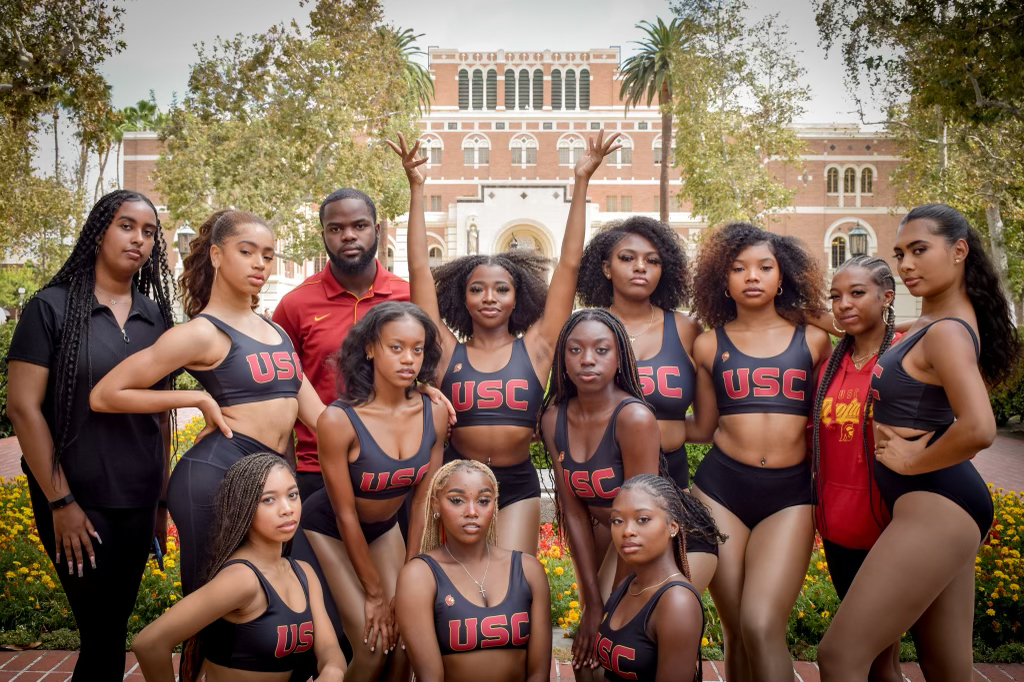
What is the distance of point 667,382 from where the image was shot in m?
4.57

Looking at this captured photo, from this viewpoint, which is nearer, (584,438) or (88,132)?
(584,438)

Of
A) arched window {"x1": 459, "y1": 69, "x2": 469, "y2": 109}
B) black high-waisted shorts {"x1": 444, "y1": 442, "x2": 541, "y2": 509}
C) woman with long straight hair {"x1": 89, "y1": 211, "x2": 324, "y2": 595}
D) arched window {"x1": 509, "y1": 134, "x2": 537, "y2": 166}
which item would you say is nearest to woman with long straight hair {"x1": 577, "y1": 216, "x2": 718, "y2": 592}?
black high-waisted shorts {"x1": 444, "y1": 442, "x2": 541, "y2": 509}

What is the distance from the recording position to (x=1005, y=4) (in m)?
7.19

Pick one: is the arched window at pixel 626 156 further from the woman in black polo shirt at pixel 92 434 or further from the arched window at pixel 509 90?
the woman in black polo shirt at pixel 92 434

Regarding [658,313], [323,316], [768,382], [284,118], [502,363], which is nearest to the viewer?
[768,382]

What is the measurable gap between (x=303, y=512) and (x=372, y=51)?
916 inches

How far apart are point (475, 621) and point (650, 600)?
0.77 meters

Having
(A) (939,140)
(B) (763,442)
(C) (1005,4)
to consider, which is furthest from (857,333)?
(A) (939,140)

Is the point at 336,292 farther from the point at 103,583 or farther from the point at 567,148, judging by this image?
the point at 567,148

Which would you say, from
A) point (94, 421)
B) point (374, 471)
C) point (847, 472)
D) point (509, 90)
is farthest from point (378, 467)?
point (509, 90)

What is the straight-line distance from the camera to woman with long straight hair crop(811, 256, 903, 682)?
161 inches

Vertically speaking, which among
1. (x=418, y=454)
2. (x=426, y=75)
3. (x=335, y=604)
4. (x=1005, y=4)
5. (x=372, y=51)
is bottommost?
(x=335, y=604)

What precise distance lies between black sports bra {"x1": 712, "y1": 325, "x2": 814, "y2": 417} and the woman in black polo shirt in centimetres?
293

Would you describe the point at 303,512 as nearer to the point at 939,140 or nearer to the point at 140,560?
the point at 140,560
